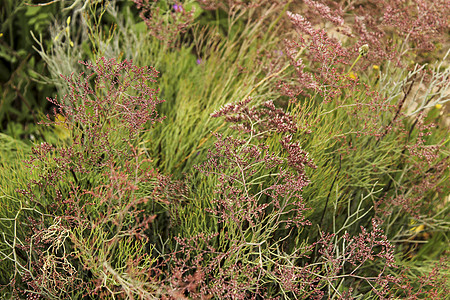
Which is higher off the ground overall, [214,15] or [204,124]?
[214,15]

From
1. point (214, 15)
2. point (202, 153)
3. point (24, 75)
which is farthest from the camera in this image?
point (214, 15)

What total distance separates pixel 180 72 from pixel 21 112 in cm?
133

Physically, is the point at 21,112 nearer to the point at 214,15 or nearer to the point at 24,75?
the point at 24,75

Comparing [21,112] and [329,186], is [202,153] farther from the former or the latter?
[21,112]

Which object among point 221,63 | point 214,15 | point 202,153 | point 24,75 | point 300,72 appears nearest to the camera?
point 300,72

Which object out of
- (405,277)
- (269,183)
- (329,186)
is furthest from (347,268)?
(269,183)

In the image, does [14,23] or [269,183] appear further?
[14,23]

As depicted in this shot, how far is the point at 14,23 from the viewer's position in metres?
3.46

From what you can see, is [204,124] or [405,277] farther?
[204,124]

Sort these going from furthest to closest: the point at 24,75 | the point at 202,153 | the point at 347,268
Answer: the point at 24,75, the point at 202,153, the point at 347,268

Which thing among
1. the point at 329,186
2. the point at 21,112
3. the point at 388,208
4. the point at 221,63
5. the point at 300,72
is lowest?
the point at 21,112

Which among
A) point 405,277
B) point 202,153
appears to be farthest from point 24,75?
point 405,277

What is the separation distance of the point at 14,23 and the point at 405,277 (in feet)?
10.7

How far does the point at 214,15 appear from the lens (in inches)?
138
